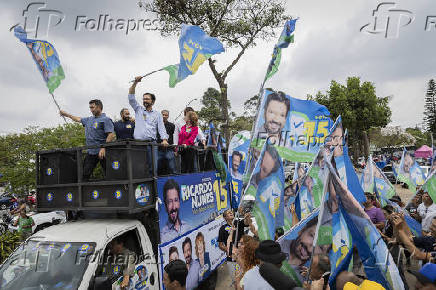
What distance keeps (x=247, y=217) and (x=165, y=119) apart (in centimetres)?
343

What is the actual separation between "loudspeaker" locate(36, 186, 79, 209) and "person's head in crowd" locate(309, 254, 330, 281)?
3.19 m

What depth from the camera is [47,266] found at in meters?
3.49

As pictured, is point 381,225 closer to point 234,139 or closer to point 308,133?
point 308,133

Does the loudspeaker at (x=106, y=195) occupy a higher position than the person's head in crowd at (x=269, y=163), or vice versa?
the person's head in crowd at (x=269, y=163)

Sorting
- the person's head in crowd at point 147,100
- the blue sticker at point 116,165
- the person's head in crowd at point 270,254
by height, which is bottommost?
the person's head in crowd at point 270,254

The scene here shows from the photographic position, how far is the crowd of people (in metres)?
4.65

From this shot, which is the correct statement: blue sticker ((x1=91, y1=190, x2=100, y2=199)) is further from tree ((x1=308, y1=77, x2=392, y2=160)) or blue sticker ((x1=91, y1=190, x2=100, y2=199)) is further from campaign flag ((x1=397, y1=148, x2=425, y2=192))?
tree ((x1=308, y1=77, x2=392, y2=160))

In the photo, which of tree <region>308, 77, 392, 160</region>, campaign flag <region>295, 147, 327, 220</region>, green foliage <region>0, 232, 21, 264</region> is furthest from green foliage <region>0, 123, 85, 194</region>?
tree <region>308, 77, 392, 160</region>

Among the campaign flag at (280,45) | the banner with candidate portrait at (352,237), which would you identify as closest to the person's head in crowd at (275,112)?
the campaign flag at (280,45)

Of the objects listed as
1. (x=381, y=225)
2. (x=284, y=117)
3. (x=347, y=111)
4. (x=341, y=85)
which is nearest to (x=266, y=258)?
(x=284, y=117)

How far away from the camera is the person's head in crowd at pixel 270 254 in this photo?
9.28 feet

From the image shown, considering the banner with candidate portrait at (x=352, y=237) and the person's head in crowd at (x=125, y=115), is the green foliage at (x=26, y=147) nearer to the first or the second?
the person's head in crowd at (x=125, y=115)

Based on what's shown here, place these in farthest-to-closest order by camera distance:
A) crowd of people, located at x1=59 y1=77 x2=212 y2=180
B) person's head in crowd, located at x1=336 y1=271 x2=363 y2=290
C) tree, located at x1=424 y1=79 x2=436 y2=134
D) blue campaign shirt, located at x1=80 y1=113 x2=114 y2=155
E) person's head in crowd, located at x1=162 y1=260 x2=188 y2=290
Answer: tree, located at x1=424 y1=79 x2=436 y2=134 < blue campaign shirt, located at x1=80 y1=113 x2=114 y2=155 < crowd of people, located at x1=59 y1=77 x2=212 y2=180 < person's head in crowd, located at x1=336 y1=271 x2=363 y2=290 < person's head in crowd, located at x1=162 y1=260 x2=188 y2=290

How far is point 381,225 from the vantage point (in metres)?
6.02
